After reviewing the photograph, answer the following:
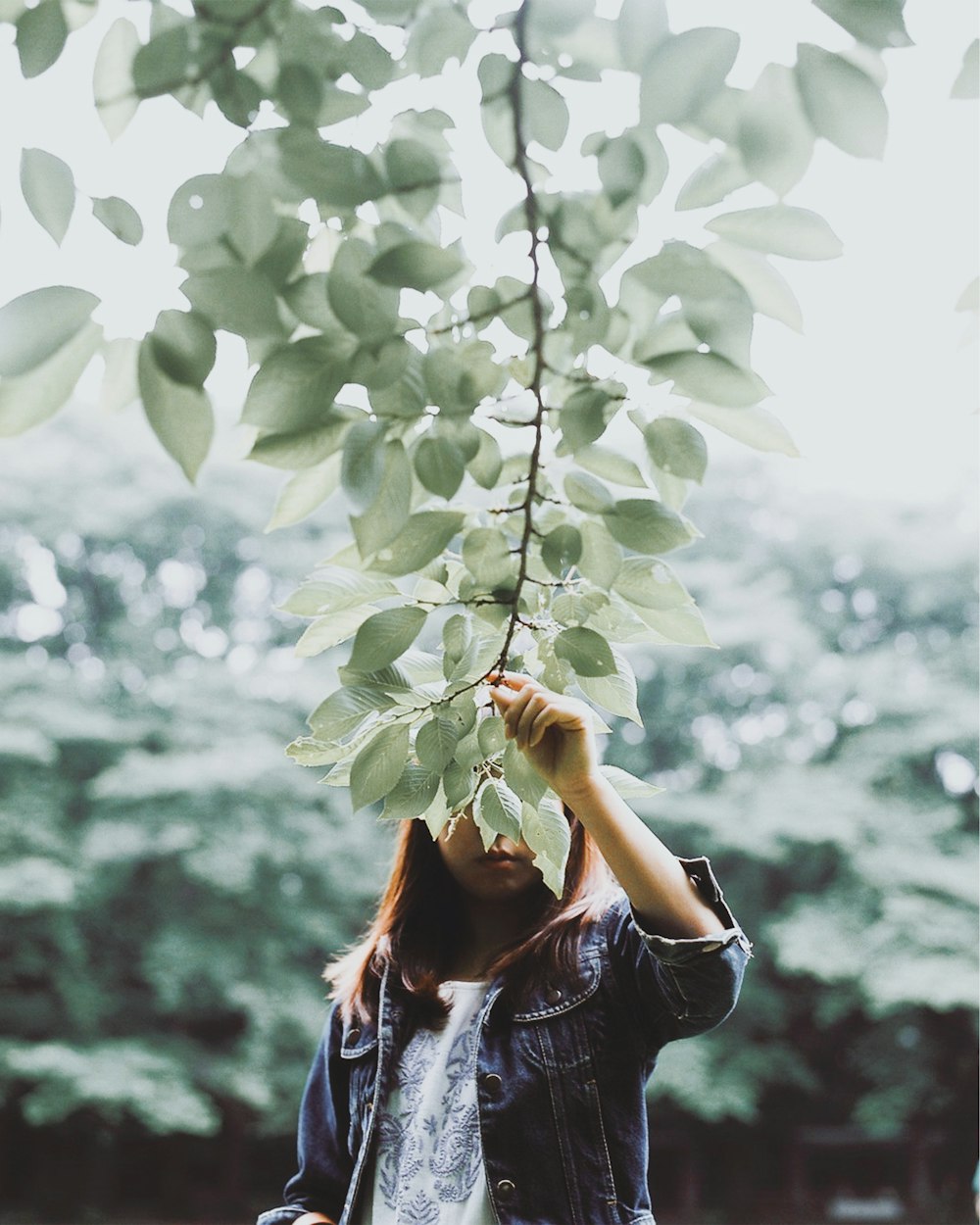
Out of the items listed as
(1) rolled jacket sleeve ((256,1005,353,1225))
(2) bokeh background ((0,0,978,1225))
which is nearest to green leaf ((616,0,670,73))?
(1) rolled jacket sleeve ((256,1005,353,1225))

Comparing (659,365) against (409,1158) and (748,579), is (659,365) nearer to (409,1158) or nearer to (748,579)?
(409,1158)

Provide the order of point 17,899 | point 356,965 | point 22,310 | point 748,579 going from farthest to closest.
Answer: point 748,579, point 17,899, point 356,965, point 22,310

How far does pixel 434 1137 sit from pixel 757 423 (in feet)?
2.51

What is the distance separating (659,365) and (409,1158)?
809 mm

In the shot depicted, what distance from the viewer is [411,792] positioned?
0.58 metres

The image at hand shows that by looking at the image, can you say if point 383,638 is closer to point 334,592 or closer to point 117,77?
point 334,592

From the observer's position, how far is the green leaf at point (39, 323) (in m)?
0.43

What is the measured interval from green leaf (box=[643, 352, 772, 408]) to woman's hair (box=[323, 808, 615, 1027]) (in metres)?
A: 0.63

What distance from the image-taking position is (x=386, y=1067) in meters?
1.07

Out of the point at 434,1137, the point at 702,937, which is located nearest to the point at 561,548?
the point at 702,937

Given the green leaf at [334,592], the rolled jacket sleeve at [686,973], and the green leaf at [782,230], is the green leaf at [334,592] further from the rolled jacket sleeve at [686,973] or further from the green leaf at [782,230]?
the rolled jacket sleeve at [686,973]

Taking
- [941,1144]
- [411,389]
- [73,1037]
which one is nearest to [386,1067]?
[411,389]

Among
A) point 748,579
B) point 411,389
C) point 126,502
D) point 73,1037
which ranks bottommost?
point 73,1037

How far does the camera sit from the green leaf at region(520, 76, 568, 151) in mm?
474
